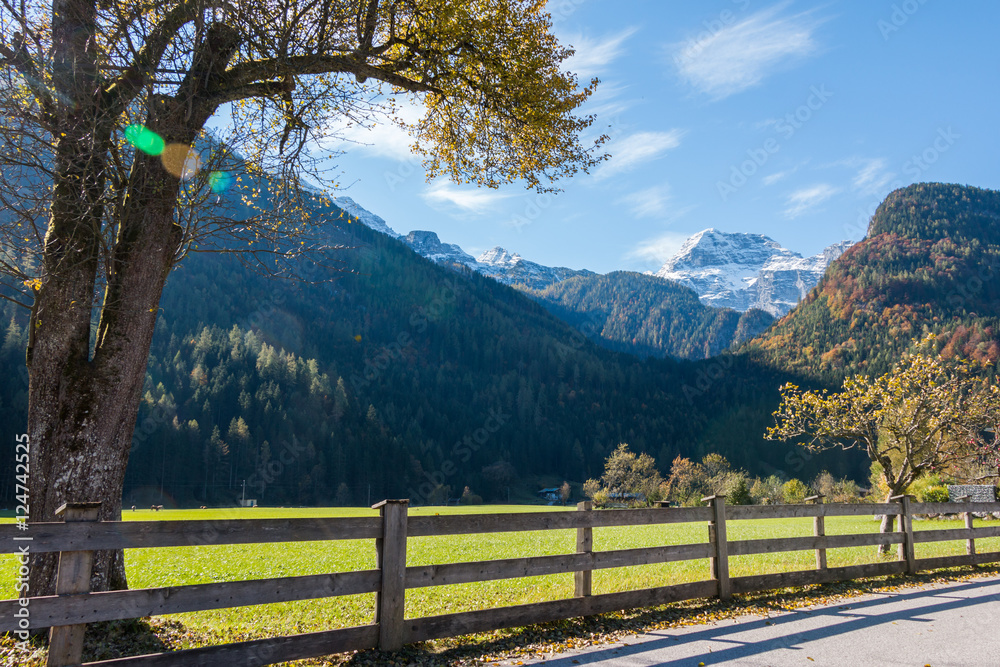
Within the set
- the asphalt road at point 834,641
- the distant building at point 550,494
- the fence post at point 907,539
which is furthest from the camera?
the distant building at point 550,494

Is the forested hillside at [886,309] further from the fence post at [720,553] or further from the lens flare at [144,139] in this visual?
the lens flare at [144,139]

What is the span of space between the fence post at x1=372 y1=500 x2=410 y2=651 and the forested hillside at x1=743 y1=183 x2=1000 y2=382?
6187 inches

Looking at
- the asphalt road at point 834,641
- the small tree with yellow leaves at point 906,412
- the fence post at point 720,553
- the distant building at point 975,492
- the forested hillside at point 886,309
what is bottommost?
the distant building at point 975,492

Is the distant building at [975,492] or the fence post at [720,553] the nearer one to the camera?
the fence post at [720,553]

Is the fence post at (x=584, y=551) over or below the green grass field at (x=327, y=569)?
over

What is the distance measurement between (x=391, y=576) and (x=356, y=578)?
0.37 meters

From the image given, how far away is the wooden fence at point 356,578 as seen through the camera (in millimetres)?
4695

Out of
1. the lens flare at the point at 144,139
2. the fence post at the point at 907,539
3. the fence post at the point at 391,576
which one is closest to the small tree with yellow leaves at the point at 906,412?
the fence post at the point at 907,539

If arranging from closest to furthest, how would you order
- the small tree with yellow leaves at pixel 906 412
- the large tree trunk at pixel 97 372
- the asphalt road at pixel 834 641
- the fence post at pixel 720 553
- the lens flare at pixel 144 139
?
1. the asphalt road at pixel 834 641
2. the large tree trunk at pixel 97 372
3. the lens flare at pixel 144 139
4. the fence post at pixel 720 553
5. the small tree with yellow leaves at pixel 906 412

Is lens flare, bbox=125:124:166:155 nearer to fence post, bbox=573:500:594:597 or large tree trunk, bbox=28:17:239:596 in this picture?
large tree trunk, bbox=28:17:239:596

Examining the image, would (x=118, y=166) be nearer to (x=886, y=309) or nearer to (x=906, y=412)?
(x=906, y=412)

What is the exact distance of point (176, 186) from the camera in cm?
710

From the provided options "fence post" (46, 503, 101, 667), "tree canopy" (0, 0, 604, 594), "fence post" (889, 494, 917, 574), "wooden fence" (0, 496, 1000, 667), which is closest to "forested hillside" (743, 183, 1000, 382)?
"fence post" (889, 494, 917, 574)

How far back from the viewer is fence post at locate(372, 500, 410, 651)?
5891mm
